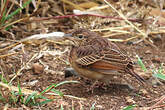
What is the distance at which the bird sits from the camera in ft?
15.2

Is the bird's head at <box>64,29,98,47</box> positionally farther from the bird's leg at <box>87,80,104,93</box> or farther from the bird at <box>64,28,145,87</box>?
the bird's leg at <box>87,80,104,93</box>

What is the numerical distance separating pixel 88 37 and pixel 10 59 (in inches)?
64.0

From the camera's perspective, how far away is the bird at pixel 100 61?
182 inches

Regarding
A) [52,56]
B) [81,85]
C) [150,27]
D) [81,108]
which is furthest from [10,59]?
[150,27]

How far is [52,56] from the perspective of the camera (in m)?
6.05

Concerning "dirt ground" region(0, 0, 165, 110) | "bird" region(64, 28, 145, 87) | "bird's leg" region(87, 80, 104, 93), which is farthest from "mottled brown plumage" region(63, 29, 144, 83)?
"dirt ground" region(0, 0, 165, 110)

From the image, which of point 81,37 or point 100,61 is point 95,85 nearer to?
point 100,61

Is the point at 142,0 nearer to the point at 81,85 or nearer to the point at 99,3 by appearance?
the point at 99,3

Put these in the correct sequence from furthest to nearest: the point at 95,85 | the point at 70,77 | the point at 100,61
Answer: the point at 70,77 < the point at 95,85 < the point at 100,61

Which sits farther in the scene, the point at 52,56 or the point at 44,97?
the point at 52,56

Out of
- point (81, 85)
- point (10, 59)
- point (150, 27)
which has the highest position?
point (150, 27)

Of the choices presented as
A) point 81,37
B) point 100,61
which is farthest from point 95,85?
point 81,37

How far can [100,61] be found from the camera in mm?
4711

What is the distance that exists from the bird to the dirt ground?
0.99 ft
